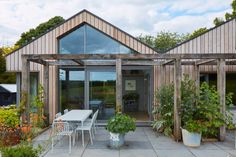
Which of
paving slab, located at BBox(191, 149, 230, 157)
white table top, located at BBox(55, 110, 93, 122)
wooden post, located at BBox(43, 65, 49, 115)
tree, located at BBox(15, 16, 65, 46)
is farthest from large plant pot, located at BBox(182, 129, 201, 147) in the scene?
tree, located at BBox(15, 16, 65, 46)

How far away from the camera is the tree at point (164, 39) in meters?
28.8

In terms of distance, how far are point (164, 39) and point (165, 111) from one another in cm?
2226

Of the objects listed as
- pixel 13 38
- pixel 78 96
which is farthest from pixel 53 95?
pixel 13 38

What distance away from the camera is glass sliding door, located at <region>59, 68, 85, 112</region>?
998 cm

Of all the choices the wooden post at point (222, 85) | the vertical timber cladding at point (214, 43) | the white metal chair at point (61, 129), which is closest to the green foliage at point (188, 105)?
the wooden post at point (222, 85)

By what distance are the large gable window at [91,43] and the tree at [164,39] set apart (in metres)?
19.3

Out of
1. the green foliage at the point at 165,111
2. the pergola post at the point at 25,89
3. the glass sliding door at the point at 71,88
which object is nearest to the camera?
the pergola post at the point at 25,89

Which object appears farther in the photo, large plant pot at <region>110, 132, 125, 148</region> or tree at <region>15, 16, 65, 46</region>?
tree at <region>15, 16, 65, 46</region>

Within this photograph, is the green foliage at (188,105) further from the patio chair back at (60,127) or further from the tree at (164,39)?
the tree at (164,39)

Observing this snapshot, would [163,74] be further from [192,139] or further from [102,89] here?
[192,139]

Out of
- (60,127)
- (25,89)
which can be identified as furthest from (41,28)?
(60,127)

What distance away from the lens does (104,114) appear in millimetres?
10008

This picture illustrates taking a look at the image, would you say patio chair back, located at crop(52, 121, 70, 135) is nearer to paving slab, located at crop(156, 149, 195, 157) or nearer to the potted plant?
the potted plant

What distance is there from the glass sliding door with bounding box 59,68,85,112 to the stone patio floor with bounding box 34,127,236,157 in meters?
2.50
